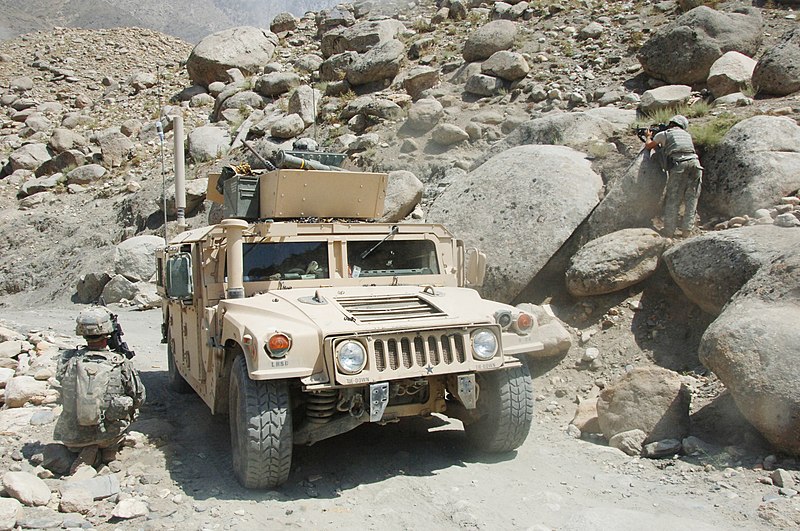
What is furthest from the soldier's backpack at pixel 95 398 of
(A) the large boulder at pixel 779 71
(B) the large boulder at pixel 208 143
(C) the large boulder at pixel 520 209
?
(B) the large boulder at pixel 208 143

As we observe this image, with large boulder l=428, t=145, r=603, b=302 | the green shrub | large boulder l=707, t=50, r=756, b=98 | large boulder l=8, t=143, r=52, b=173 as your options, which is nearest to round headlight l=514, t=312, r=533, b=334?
large boulder l=428, t=145, r=603, b=302

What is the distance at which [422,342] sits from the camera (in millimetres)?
4965

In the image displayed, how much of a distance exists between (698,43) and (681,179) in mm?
8025

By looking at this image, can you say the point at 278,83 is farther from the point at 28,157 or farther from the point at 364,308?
the point at 364,308

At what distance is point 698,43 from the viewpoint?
15125mm

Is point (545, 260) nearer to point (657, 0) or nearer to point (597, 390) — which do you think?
point (597, 390)

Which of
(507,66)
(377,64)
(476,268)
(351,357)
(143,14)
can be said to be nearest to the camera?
(351,357)

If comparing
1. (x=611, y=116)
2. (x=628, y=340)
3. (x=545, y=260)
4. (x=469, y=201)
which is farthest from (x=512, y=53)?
(x=628, y=340)

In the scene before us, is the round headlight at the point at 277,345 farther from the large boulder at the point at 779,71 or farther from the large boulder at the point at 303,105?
the large boulder at the point at 303,105

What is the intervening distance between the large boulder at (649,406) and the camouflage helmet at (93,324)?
14.1ft

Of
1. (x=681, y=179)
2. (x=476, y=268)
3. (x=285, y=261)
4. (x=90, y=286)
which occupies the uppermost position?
(x=681, y=179)

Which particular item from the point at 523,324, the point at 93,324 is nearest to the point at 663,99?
the point at 523,324

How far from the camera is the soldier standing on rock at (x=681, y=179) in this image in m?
8.56

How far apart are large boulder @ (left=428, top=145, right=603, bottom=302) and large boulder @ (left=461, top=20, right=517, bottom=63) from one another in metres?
10.1
